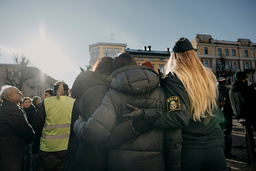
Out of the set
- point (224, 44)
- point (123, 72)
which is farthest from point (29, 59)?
point (224, 44)

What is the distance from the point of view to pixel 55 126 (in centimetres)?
306

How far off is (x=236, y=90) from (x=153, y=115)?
3.82m

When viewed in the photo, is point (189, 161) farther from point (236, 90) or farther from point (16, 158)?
point (236, 90)

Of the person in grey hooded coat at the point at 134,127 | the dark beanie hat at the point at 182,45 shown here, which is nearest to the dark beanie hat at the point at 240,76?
the dark beanie hat at the point at 182,45

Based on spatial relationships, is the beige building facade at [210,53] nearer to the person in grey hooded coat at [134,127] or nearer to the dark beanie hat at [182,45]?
the dark beanie hat at [182,45]

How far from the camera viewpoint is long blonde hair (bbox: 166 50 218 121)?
5.60 ft

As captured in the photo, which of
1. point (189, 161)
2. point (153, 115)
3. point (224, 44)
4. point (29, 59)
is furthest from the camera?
point (224, 44)

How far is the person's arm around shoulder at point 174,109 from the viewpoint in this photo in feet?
4.77

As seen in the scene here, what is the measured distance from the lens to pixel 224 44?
40.7m

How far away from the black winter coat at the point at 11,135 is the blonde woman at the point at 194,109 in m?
2.65

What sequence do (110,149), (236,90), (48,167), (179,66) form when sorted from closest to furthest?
(110,149) < (179,66) < (48,167) < (236,90)

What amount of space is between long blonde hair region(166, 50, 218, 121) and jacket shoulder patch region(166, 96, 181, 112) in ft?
0.75

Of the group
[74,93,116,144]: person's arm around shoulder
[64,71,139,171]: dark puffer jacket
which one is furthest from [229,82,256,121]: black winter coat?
[74,93,116,144]: person's arm around shoulder

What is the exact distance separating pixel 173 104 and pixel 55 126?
2.48m
